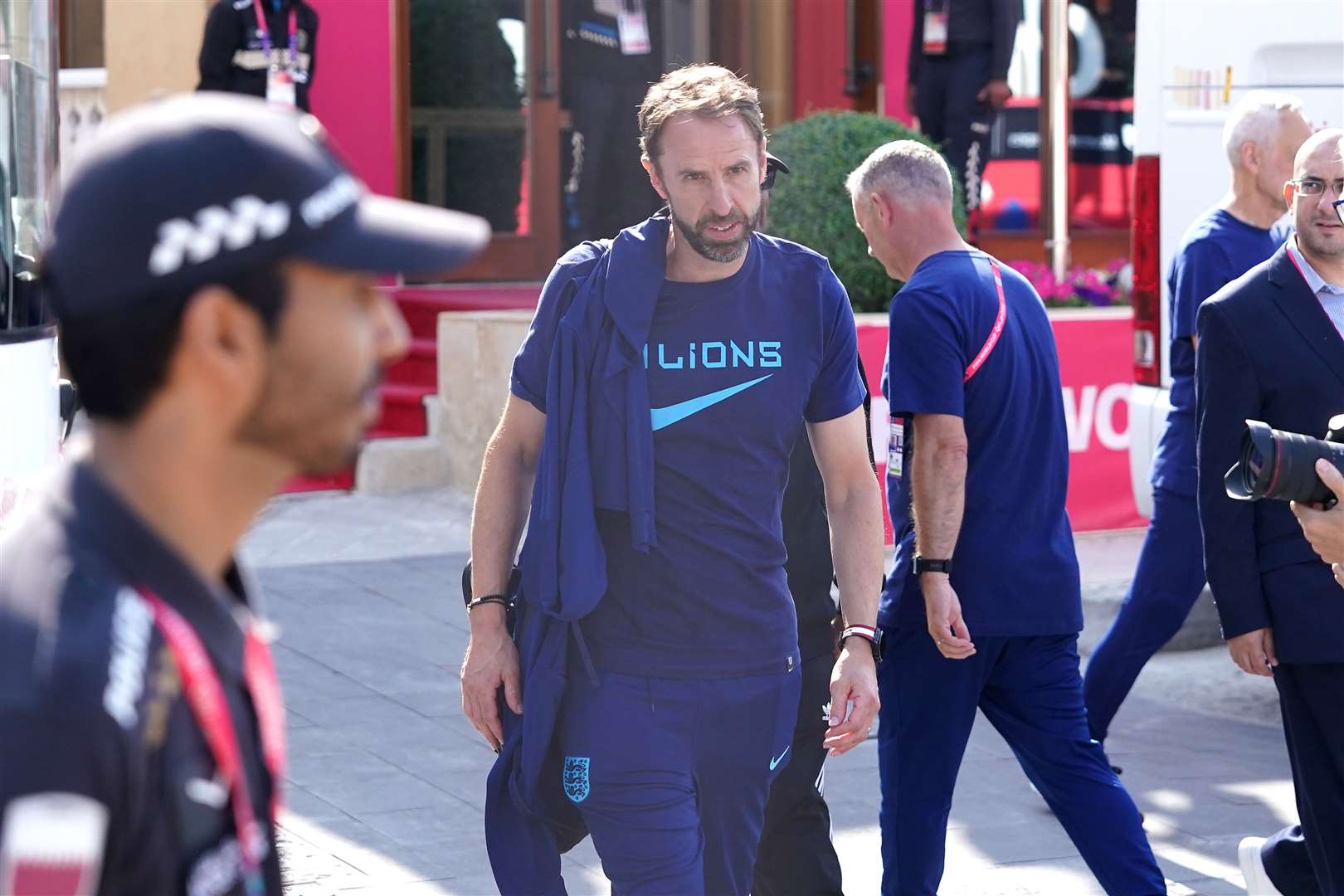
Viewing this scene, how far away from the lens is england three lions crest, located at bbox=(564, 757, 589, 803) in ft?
11.8

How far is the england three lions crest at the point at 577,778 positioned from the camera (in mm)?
3592

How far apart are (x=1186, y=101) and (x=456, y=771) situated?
12.3 feet

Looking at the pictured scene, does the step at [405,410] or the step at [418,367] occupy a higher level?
the step at [418,367]

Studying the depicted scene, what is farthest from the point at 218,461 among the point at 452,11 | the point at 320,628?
the point at 452,11

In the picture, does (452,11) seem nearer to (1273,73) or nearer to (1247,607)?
(1273,73)

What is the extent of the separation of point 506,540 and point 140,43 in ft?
27.5

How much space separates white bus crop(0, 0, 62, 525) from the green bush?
168 inches

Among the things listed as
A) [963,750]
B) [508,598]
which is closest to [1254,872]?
[963,750]

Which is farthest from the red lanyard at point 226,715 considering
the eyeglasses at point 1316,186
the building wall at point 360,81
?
the building wall at point 360,81

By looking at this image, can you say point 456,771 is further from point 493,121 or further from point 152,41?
point 493,121

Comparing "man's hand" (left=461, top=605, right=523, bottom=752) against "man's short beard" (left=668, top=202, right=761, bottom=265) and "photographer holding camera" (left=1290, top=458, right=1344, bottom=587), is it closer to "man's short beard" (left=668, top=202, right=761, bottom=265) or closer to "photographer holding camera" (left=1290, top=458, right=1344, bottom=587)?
"man's short beard" (left=668, top=202, right=761, bottom=265)

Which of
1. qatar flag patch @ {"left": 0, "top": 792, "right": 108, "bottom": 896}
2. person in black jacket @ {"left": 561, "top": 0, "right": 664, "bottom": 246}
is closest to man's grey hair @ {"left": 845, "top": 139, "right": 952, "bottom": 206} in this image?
qatar flag patch @ {"left": 0, "top": 792, "right": 108, "bottom": 896}

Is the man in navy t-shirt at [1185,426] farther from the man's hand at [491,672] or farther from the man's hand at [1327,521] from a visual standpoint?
the man's hand at [491,672]

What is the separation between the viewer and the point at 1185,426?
604cm
